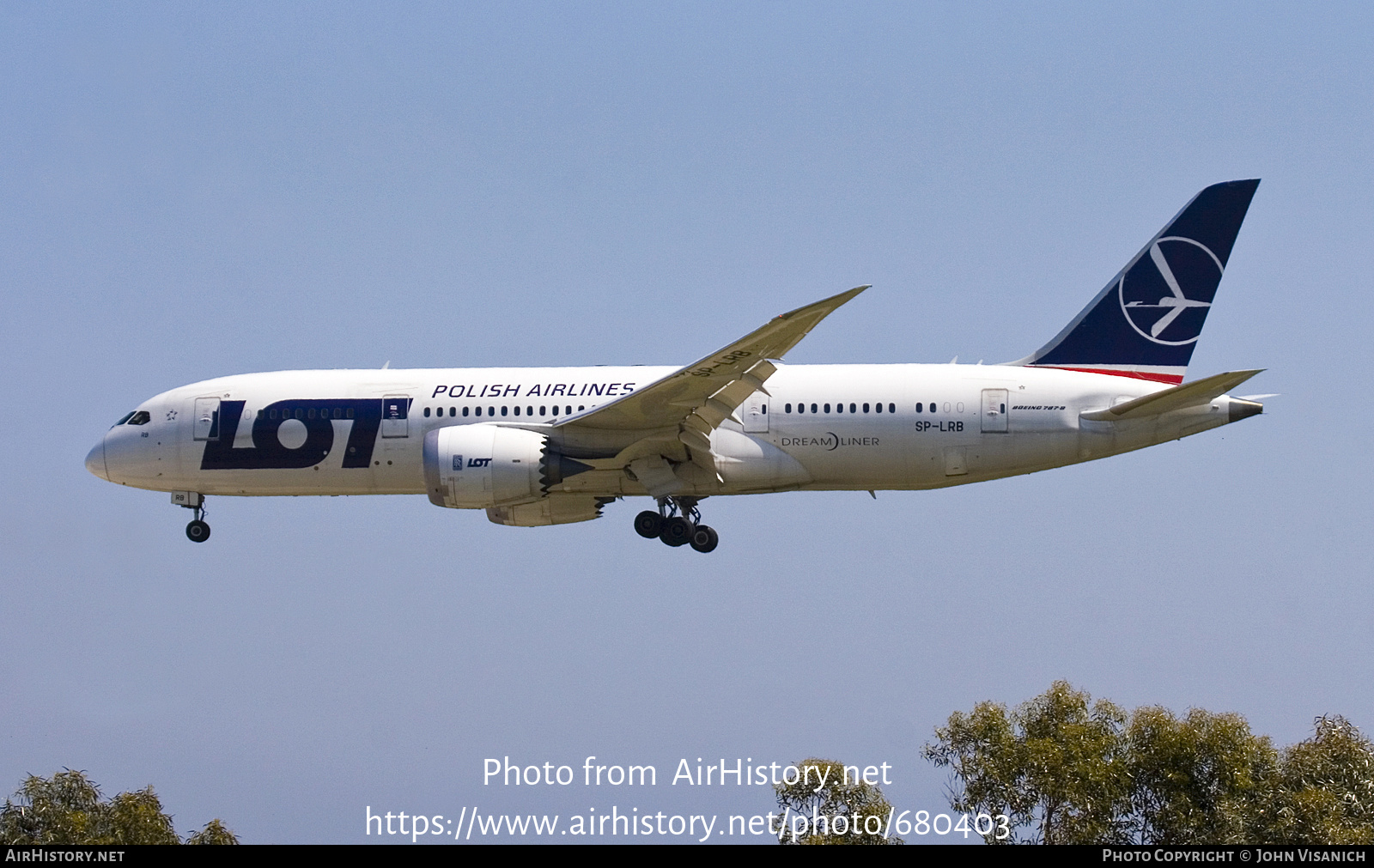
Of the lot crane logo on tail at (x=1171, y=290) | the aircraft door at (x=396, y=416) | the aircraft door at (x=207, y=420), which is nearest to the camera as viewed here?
the aircraft door at (x=396, y=416)

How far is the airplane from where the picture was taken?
97.6ft

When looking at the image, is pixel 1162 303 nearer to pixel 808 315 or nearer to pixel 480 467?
pixel 808 315

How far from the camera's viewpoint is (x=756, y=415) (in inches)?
1209

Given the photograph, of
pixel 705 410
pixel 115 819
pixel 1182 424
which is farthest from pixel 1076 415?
pixel 115 819

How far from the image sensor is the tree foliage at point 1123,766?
27.6 m

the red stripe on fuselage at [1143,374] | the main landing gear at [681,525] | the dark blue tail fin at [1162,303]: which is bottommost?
the main landing gear at [681,525]

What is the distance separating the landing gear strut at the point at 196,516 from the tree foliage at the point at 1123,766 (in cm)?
1437

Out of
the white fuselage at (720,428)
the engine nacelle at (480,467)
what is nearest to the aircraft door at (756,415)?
the white fuselage at (720,428)

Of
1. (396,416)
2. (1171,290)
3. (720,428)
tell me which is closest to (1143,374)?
(1171,290)

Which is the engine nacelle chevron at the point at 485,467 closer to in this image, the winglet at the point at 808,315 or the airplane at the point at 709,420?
the airplane at the point at 709,420

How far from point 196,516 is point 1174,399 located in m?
18.2

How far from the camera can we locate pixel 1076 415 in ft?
99.0

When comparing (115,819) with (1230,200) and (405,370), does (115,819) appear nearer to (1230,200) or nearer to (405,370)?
(405,370)
